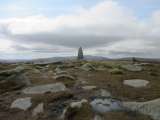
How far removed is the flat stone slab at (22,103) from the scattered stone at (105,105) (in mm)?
3193

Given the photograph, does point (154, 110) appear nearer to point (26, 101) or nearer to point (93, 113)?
point (93, 113)

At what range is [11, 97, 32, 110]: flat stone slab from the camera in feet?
41.7

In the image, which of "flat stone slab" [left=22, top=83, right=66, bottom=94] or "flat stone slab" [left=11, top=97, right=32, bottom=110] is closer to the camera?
"flat stone slab" [left=11, top=97, right=32, bottom=110]

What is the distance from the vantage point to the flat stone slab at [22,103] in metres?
12.7

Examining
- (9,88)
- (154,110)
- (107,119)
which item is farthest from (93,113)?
(9,88)

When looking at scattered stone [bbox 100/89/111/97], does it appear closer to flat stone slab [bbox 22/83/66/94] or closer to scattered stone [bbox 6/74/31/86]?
flat stone slab [bbox 22/83/66/94]

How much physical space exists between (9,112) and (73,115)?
3358 millimetres

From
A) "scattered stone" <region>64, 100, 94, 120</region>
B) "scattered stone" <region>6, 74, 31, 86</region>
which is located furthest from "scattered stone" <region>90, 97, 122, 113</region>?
"scattered stone" <region>6, 74, 31, 86</region>

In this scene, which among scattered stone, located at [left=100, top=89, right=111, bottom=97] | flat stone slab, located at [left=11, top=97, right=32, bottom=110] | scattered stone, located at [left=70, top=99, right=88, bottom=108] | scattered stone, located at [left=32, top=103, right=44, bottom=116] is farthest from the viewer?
scattered stone, located at [left=100, top=89, right=111, bottom=97]

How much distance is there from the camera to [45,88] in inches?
585

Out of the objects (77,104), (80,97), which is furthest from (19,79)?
(77,104)

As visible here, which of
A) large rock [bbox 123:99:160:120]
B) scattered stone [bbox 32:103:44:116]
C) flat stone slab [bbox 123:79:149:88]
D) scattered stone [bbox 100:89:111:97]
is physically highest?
flat stone slab [bbox 123:79:149:88]

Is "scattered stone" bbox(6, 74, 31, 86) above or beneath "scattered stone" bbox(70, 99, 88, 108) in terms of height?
above

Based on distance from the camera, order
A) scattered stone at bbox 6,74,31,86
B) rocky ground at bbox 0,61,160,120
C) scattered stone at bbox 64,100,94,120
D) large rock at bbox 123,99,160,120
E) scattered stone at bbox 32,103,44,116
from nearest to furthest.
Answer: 1. large rock at bbox 123,99,160,120
2. scattered stone at bbox 64,100,94,120
3. rocky ground at bbox 0,61,160,120
4. scattered stone at bbox 32,103,44,116
5. scattered stone at bbox 6,74,31,86
